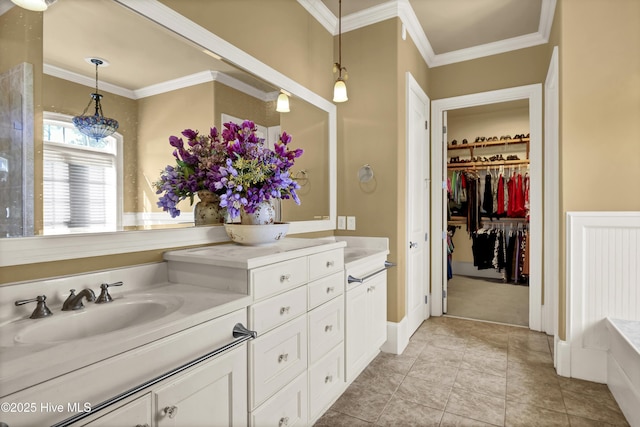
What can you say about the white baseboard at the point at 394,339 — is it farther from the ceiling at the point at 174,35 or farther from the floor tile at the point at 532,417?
the ceiling at the point at 174,35

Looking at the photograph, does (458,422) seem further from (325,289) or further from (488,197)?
(488,197)

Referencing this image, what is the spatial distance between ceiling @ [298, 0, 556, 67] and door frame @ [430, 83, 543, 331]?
1.56 ft

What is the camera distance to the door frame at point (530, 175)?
326 cm

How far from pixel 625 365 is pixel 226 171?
2.47 metres

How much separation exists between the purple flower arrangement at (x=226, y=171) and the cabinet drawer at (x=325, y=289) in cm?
52

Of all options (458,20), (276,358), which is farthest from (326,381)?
(458,20)

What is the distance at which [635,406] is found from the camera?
1.78 meters

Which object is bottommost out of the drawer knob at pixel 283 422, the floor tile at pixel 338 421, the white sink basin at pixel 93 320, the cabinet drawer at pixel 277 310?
the floor tile at pixel 338 421

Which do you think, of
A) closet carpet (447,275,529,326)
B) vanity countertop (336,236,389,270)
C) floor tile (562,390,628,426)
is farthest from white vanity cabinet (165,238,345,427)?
closet carpet (447,275,529,326)

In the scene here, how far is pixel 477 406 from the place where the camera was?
2.05 metres

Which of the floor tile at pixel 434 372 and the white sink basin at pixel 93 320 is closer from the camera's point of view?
the white sink basin at pixel 93 320

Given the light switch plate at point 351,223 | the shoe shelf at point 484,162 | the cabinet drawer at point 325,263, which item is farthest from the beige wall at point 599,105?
the shoe shelf at point 484,162

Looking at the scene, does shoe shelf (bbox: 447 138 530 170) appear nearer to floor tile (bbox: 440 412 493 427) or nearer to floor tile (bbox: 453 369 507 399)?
floor tile (bbox: 453 369 507 399)

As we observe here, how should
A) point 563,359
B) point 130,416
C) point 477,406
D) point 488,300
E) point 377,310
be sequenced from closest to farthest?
point 130,416 → point 477,406 → point 563,359 → point 377,310 → point 488,300
